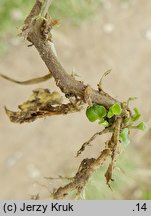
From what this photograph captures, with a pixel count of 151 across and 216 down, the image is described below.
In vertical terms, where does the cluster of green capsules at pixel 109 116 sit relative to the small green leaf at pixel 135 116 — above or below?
below

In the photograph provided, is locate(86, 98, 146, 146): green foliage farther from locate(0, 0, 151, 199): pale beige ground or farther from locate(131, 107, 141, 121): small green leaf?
locate(0, 0, 151, 199): pale beige ground

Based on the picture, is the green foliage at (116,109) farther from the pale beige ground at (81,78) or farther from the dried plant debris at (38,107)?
the pale beige ground at (81,78)

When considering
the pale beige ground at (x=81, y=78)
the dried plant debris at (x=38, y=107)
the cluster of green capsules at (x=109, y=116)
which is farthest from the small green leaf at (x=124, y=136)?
the pale beige ground at (x=81, y=78)

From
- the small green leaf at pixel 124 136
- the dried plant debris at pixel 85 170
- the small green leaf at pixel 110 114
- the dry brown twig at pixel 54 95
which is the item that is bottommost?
the dried plant debris at pixel 85 170

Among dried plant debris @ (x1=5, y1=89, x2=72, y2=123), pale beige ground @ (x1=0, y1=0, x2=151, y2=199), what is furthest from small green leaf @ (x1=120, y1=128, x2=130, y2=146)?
pale beige ground @ (x1=0, y1=0, x2=151, y2=199)

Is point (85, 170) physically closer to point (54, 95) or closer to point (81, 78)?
point (54, 95)

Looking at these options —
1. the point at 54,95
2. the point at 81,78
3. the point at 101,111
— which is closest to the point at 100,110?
the point at 101,111

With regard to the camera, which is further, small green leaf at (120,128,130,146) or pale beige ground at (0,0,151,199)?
pale beige ground at (0,0,151,199)

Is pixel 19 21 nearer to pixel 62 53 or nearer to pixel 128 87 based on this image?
pixel 62 53

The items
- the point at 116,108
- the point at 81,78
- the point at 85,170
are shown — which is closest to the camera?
the point at 116,108
